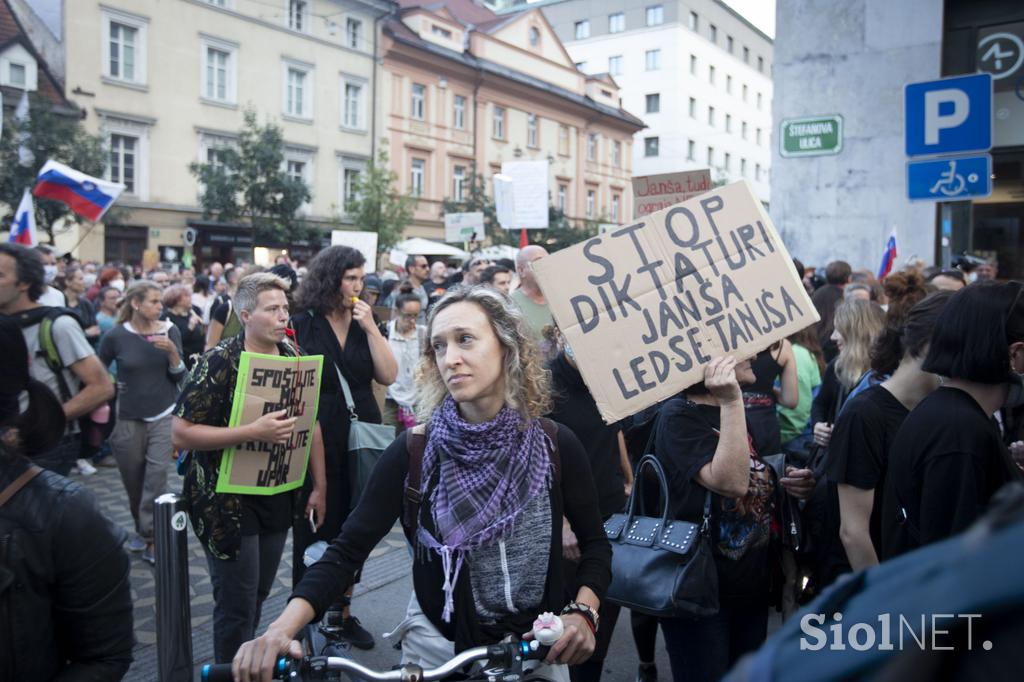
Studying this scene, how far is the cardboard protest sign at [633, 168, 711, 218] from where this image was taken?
5.77 metres

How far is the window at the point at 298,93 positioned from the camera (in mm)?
32938

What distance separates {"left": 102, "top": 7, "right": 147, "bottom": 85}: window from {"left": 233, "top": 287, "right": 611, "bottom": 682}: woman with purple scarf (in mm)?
29420

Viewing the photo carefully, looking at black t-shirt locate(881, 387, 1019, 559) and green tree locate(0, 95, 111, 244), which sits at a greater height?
green tree locate(0, 95, 111, 244)

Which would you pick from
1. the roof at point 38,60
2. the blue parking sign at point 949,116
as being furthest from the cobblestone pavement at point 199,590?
the roof at point 38,60

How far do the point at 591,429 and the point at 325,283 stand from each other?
1717 millimetres

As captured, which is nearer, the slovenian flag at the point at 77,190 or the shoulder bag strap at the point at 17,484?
the shoulder bag strap at the point at 17,484

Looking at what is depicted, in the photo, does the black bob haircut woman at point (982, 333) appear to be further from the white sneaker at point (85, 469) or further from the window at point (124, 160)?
the window at point (124, 160)

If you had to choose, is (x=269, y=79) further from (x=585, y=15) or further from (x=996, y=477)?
(x=585, y=15)

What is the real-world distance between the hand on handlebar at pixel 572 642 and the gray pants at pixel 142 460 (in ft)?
16.0

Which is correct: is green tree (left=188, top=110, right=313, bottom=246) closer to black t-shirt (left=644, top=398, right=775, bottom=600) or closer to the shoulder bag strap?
black t-shirt (left=644, top=398, right=775, bottom=600)

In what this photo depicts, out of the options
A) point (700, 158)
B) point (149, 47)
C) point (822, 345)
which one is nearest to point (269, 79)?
point (149, 47)

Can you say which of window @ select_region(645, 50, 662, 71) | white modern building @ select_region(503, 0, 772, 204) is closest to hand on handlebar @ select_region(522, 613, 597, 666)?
white modern building @ select_region(503, 0, 772, 204)

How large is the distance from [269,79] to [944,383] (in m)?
33.3

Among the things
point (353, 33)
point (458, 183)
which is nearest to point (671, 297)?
point (353, 33)
